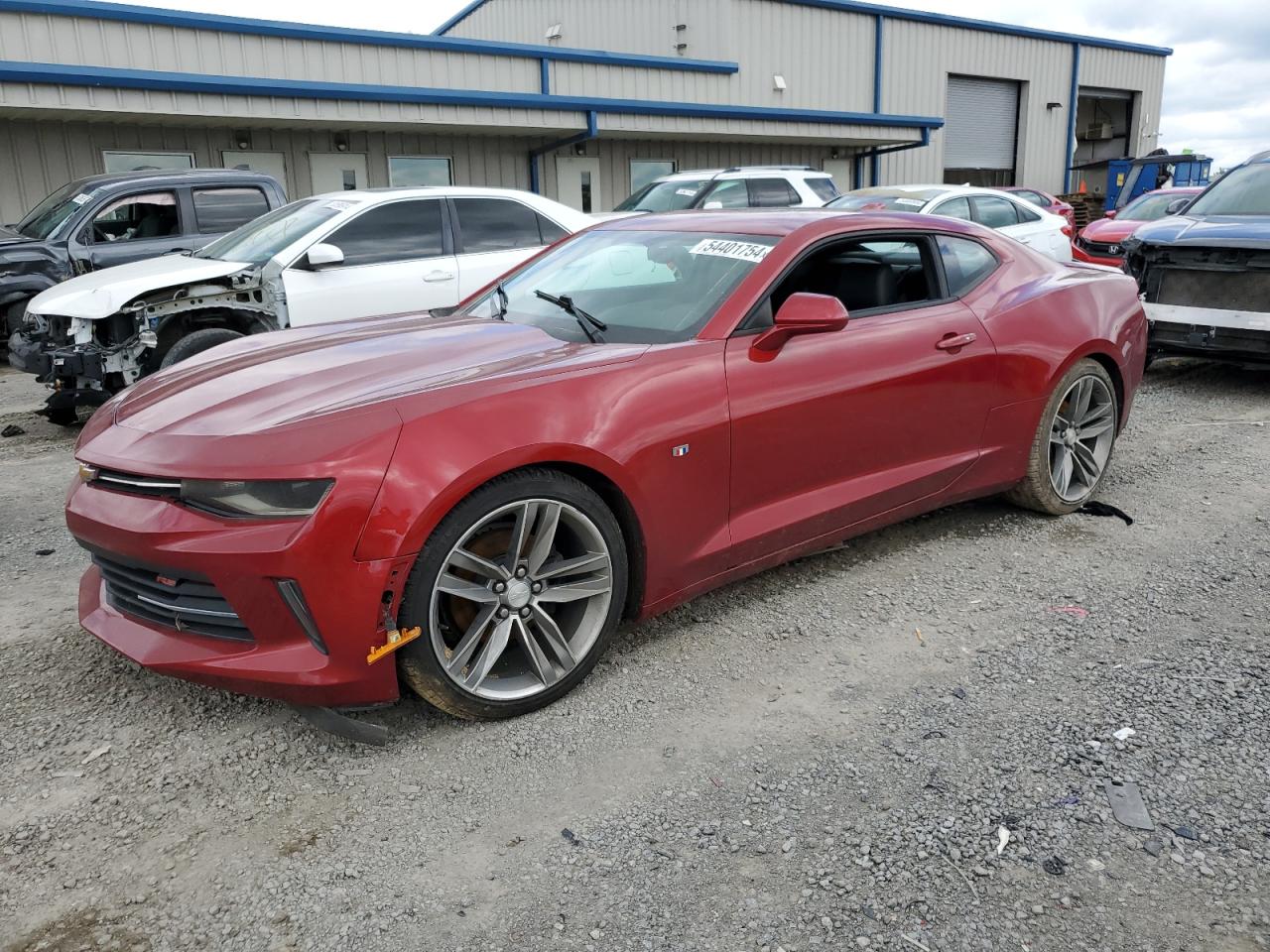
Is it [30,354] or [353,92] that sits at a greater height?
[353,92]

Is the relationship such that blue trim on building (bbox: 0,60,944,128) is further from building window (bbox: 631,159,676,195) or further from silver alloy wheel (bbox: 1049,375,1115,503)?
silver alloy wheel (bbox: 1049,375,1115,503)

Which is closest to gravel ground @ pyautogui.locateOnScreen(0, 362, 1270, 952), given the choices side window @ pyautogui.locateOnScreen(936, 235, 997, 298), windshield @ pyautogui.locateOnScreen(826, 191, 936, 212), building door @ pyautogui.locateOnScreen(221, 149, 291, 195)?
side window @ pyautogui.locateOnScreen(936, 235, 997, 298)

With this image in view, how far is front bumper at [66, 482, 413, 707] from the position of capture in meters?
2.62

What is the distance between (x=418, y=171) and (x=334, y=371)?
45.9 ft

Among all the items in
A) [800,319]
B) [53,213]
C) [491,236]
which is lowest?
[800,319]

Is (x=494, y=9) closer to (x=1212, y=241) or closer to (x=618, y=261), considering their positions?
(x=1212, y=241)

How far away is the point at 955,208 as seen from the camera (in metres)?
11.4

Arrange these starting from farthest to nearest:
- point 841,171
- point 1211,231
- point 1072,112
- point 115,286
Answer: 1. point 1072,112
2. point 841,171
3. point 1211,231
4. point 115,286

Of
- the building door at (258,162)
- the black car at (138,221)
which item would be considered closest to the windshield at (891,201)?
the black car at (138,221)

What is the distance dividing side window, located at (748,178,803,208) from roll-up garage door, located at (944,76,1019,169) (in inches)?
591

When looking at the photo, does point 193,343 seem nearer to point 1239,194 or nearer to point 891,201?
point 891,201

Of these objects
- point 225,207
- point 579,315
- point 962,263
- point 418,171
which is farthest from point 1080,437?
point 418,171

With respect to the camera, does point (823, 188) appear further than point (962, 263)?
Yes

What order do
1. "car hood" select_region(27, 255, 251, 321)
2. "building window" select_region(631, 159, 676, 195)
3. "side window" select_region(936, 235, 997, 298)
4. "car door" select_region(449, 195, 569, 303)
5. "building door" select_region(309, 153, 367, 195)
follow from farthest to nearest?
"building window" select_region(631, 159, 676, 195), "building door" select_region(309, 153, 367, 195), "car door" select_region(449, 195, 569, 303), "car hood" select_region(27, 255, 251, 321), "side window" select_region(936, 235, 997, 298)
